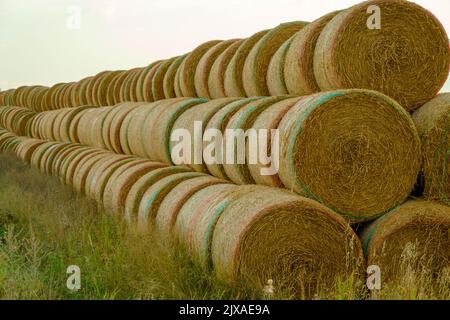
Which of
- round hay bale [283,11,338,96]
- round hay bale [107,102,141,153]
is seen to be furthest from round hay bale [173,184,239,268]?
round hay bale [107,102,141,153]

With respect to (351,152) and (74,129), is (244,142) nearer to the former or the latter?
(351,152)

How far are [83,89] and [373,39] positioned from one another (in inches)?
509

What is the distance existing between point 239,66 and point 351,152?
3.55 metres

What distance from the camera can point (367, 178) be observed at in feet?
15.0

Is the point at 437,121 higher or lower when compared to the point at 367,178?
higher

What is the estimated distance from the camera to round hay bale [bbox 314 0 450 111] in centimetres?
515

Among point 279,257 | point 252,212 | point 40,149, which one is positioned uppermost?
point 252,212

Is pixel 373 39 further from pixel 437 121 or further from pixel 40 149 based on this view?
pixel 40 149

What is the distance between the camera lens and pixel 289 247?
406 centimetres

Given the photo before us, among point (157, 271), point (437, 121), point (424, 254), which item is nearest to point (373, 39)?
point (437, 121)

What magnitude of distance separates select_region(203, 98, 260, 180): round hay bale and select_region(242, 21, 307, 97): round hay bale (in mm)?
880

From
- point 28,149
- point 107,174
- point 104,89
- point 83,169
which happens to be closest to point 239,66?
point 107,174

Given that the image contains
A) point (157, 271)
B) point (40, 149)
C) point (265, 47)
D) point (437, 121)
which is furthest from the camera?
point (40, 149)
